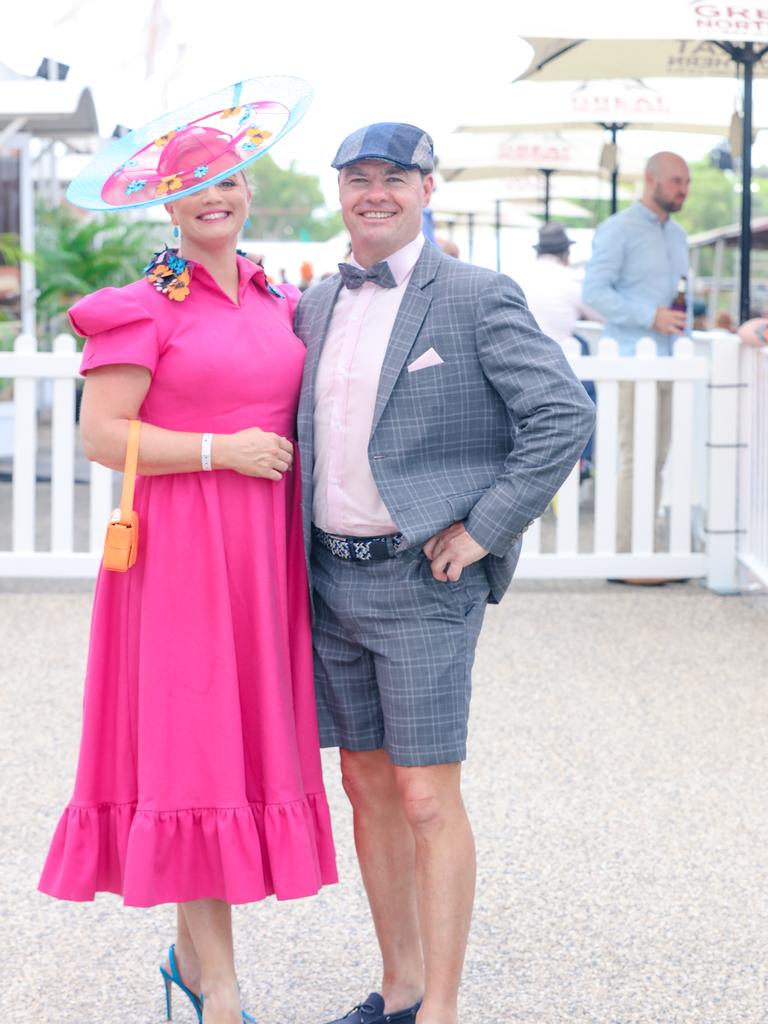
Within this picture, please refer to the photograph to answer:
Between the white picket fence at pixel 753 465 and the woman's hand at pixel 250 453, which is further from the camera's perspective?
the white picket fence at pixel 753 465

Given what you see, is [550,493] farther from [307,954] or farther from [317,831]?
[307,954]

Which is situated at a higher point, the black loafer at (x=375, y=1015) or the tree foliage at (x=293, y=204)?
the tree foliage at (x=293, y=204)

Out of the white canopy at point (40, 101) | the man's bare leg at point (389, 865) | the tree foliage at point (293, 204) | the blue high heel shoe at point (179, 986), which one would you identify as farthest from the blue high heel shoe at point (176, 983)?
the tree foliage at point (293, 204)

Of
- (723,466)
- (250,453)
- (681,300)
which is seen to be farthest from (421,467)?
(681,300)

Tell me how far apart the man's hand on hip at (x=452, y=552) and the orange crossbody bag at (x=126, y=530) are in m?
0.57

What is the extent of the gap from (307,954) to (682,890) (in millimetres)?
988

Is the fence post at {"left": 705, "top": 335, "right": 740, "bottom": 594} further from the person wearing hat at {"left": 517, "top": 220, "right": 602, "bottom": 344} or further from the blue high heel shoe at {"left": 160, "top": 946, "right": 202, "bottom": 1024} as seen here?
the blue high heel shoe at {"left": 160, "top": 946, "right": 202, "bottom": 1024}

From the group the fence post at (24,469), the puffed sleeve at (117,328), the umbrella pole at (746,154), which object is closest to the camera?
the puffed sleeve at (117,328)

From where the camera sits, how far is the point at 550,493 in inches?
120

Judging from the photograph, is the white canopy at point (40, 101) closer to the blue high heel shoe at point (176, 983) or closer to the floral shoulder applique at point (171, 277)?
the floral shoulder applique at point (171, 277)

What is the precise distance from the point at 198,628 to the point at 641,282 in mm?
5651

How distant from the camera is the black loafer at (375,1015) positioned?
3230 millimetres

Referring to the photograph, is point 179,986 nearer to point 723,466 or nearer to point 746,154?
point 723,466

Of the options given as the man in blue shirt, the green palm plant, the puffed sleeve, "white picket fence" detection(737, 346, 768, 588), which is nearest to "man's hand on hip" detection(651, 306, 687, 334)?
the man in blue shirt
